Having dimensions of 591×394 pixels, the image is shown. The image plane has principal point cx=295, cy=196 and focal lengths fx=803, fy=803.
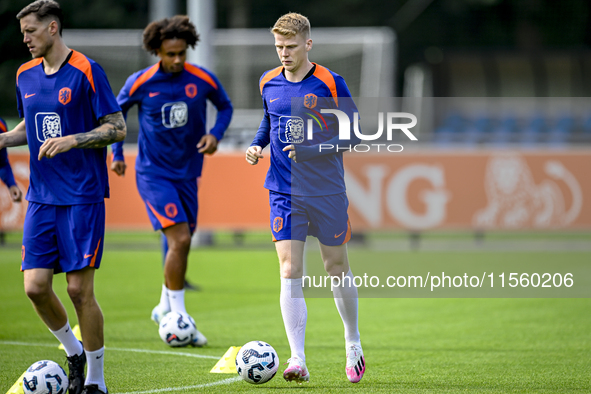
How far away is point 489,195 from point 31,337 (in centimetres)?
774

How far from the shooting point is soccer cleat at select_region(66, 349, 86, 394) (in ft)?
14.0

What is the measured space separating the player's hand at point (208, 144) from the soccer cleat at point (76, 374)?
96.2 inches

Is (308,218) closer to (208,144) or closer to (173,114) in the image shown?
(208,144)

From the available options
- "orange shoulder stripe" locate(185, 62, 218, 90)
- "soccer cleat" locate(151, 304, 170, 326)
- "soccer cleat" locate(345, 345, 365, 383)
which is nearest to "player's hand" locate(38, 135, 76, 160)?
"soccer cleat" locate(345, 345, 365, 383)

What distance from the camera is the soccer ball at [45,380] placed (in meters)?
4.14

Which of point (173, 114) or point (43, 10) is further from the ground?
point (43, 10)

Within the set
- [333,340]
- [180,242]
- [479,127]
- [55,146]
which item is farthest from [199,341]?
[479,127]

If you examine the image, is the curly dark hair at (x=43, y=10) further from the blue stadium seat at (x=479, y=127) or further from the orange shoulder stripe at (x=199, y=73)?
the blue stadium seat at (x=479, y=127)

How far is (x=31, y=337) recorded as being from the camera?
A: 638 cm

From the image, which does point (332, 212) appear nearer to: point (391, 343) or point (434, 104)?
point (391, 343)

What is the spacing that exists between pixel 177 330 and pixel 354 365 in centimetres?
174

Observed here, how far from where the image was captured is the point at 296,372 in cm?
437

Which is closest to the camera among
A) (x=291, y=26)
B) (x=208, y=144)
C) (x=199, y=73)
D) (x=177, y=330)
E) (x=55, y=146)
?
(x=55, y=146)

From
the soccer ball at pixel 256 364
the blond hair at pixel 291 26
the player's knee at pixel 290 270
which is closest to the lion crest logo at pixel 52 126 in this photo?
the blond hair at pixel 291 26
